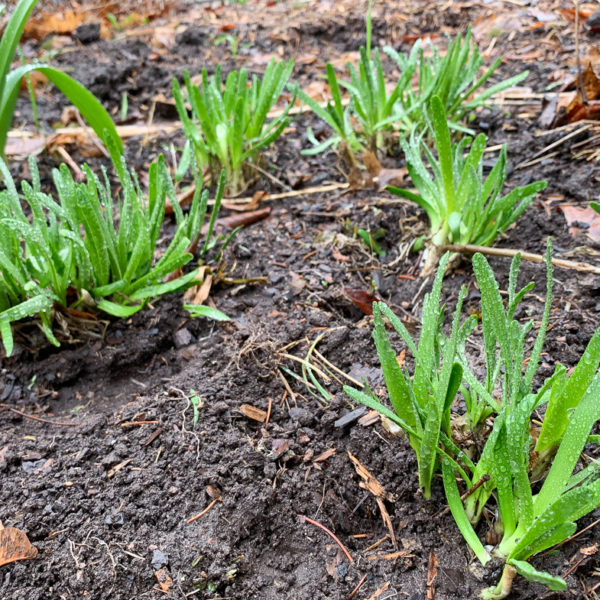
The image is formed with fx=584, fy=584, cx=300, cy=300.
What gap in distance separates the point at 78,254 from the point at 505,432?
113 centimetres

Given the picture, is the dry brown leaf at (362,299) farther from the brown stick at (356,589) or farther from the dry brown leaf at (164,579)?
the dry brown leaf at (164,579)

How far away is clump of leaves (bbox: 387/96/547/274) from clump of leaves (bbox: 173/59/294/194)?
67 cm

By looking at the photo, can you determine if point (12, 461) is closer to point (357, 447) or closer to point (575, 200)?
point (357, 447)

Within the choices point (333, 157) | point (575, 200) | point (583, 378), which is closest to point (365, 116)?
point (333, 157)

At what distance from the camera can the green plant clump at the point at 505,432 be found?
0.90 m

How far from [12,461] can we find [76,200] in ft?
2.08

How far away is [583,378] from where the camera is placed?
0.95m

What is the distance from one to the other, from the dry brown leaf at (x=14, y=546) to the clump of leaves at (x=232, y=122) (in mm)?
1392

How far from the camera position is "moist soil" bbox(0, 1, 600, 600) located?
3.48 ft

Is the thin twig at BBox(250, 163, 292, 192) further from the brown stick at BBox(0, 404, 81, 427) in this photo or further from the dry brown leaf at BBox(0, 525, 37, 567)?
the dry brown leaf at BBox(0, 525, 37, 567)

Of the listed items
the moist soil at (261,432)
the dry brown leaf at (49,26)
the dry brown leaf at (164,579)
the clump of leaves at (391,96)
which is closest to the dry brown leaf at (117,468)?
the moist soil at (261,432)

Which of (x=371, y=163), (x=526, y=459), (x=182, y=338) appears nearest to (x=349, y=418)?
(x=526, y=459)

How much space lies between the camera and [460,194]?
1.64 meters

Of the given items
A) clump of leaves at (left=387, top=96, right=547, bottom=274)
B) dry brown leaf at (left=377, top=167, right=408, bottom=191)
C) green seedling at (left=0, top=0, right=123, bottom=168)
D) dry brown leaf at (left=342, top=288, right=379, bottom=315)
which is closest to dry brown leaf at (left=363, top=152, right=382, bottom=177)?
dry brown leaf at (left=377, top=167, right=408, bottom=191)
